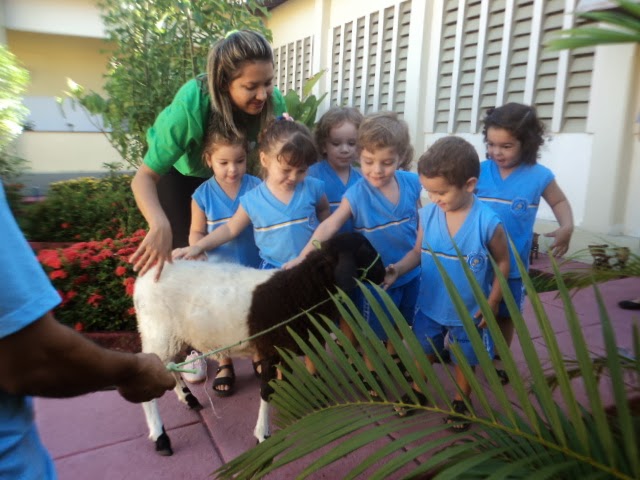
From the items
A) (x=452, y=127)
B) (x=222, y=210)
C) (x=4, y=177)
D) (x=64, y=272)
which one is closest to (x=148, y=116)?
(x=4, y=177)

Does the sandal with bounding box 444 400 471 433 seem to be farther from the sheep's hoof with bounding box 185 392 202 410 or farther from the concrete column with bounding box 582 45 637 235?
the concrete column with bounding box 582 45 637 235

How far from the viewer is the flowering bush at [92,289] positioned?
3.94m

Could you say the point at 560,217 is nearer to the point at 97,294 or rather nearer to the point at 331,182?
the point at 331,182

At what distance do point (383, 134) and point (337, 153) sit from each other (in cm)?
59

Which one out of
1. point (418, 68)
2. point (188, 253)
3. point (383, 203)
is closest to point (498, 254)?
point (383, 203)

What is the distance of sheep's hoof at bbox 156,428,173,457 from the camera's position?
247cm

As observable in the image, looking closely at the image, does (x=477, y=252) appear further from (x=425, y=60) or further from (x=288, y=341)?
(x=425, y=60)

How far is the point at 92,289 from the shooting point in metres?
4.00

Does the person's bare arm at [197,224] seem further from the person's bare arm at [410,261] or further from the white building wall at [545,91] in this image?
the white building wall at [545,91]

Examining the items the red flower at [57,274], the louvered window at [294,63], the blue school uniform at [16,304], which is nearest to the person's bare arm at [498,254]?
the blue school uniform at [16,304]

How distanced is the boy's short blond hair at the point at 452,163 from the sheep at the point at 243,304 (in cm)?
55

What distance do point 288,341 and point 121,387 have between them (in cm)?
126

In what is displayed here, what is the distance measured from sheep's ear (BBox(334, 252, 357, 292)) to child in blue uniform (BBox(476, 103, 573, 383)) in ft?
3.86

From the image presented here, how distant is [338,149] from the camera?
11.1ft
